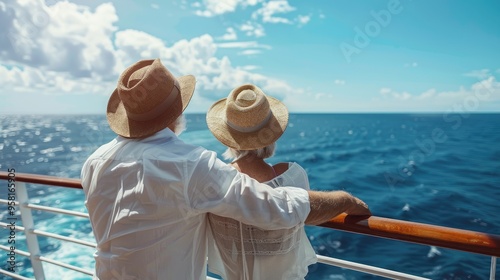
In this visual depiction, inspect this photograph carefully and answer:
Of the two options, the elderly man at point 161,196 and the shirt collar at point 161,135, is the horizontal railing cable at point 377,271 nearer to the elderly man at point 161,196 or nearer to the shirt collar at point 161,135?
the elderly man at point 161,196

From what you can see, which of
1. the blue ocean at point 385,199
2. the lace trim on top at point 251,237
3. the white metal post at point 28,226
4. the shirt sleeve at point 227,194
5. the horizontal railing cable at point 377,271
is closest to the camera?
the shirt sleeve at point 227,194

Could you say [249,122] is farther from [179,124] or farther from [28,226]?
[28,226]

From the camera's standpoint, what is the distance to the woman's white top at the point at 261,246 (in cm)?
85

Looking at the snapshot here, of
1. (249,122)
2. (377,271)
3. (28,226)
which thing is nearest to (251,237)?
(249,122)

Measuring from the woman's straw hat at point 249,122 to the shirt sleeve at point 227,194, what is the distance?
0.16 metres

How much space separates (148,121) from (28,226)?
1244 millimetres

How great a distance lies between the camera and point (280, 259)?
88 cm

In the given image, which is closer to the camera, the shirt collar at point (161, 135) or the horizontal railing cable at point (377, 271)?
the shirt collar at point (161, 135)

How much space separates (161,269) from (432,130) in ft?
146

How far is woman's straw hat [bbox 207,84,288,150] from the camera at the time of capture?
90 centimetres

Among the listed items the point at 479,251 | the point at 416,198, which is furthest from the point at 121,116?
the point at 416,198

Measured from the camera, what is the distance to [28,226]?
1.65 metres

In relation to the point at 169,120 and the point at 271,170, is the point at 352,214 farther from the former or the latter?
the point at 169,120

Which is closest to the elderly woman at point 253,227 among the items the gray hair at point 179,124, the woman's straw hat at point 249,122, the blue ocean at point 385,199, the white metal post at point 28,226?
the woman's straw hat at point 249,122
